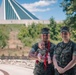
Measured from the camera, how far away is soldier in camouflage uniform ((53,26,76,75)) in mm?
4285

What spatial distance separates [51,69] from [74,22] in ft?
47.1

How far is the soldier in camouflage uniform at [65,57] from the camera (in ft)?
14.1

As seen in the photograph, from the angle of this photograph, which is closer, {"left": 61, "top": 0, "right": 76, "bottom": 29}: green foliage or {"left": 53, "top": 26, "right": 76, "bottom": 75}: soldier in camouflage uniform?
{"left": 53, "top": 26, "right": 76, "bottom": 75}: soldier in camouflage uniform

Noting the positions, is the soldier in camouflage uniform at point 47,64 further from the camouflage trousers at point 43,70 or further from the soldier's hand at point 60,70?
the soldier's hand at point 60,70

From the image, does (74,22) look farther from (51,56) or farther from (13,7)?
(13,7)

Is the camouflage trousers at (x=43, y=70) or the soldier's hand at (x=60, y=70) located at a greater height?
the soldier's hand at (x=60, y=70)

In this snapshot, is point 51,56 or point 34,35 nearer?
point 51,56

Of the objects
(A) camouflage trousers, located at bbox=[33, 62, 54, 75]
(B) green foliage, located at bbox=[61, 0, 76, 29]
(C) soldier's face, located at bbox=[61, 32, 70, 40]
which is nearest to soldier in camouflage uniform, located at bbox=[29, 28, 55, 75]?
(A) camouflage trousers, located at bbox=[33, 62, 54, 75]

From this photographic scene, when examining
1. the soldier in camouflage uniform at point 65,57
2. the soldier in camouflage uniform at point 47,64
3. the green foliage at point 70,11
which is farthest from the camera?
the green foliage at point 70,11

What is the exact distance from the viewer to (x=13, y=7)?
8856cm

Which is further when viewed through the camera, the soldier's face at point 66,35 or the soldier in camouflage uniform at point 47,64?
the soldier in camouflage uniform at point 47,64

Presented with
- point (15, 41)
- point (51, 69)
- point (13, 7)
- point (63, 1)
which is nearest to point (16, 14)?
point (13, 7)

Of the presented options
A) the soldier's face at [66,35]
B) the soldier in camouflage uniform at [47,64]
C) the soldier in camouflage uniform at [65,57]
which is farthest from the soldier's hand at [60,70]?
the soldier's face at [66,35]

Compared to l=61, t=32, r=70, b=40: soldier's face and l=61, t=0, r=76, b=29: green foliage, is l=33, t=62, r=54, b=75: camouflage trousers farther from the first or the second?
l=61, t=0, r=76, b=29: green foliage
